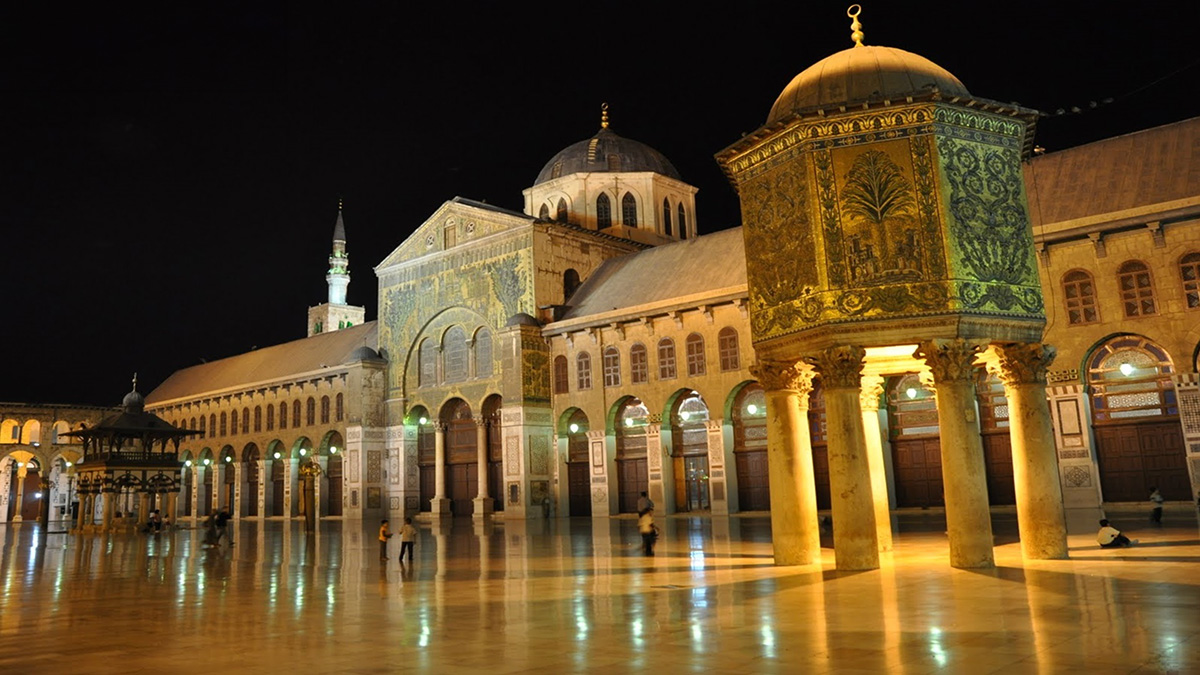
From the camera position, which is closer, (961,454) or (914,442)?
(961,454)

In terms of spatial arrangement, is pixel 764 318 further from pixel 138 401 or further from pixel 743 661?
pixel 138 401

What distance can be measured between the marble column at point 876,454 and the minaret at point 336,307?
61.1m

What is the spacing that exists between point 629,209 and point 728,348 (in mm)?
15410

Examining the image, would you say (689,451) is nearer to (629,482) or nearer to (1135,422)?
(629,482)

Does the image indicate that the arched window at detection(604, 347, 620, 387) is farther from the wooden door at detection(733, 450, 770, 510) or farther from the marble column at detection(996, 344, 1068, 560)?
the marble column at detection(996, 344, 1068, 560)

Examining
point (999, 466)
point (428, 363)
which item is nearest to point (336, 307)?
point (428, 363)

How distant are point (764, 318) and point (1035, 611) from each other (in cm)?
678

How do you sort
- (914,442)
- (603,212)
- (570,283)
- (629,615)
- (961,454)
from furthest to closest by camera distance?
(603,212) → (570,283) → (914,442) → (961,454) → (629,615)

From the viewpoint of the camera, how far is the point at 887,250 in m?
13.0

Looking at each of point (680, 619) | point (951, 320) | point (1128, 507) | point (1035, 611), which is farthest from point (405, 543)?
point (1128, 507)

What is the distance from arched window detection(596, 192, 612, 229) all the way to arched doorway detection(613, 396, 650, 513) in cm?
1225

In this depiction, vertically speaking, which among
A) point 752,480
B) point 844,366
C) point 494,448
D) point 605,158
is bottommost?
point 752,480

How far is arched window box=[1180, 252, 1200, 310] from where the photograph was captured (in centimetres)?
2266

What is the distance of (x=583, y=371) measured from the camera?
118 feet
